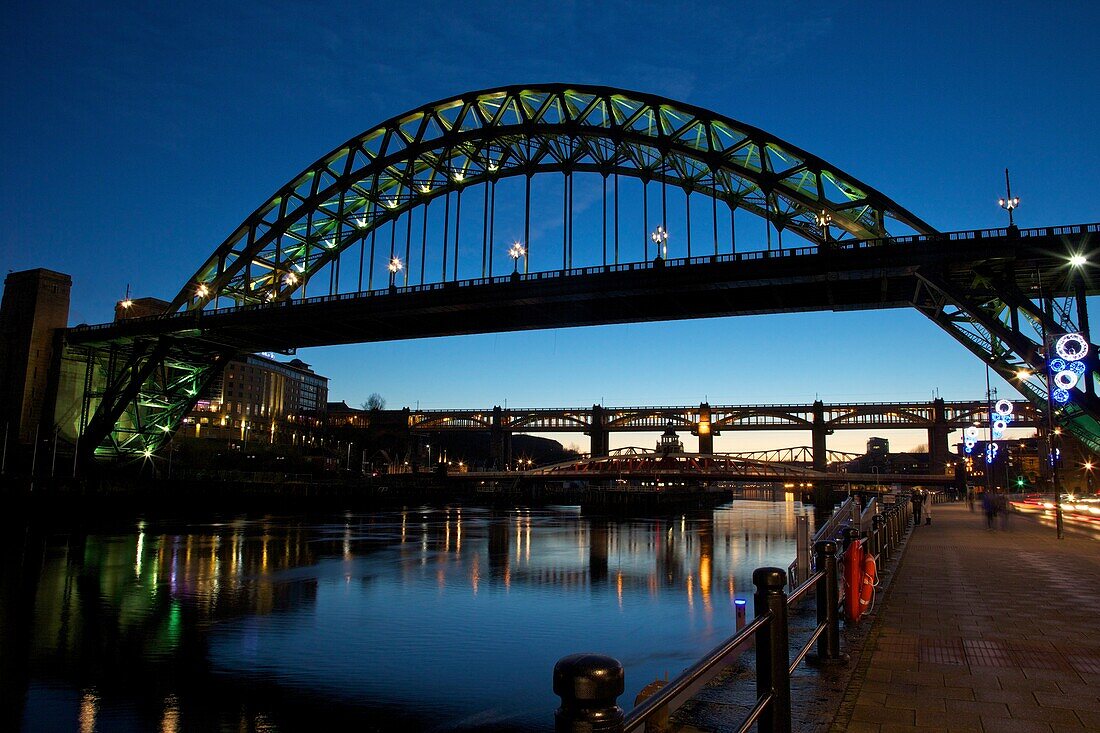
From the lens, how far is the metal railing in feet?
9.66

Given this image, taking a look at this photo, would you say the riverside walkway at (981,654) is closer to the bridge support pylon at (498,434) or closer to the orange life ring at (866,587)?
the orange life ring at (866,587)

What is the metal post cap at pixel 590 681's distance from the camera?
2938 mm

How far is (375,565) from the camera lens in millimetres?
36219

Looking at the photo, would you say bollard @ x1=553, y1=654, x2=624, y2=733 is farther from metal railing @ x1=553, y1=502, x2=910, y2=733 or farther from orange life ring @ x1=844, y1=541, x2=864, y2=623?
orange life ring @ x1=844, y1=541, x2=864, y2=623

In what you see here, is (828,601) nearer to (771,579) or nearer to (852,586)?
(852,586)

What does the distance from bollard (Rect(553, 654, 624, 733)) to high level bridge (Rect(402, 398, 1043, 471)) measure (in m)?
144

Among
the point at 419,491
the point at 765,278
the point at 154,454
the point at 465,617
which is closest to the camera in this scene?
the point at 465,617

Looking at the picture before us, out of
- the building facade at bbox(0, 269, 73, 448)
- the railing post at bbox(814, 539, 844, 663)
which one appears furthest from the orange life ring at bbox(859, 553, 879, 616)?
the building facade at bbox(0, 269, 73, 448)

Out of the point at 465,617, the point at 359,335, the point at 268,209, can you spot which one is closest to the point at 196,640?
the point at 465,617

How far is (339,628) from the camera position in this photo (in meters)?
21.4

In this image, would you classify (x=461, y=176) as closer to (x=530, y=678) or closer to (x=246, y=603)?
(x=246, y=603)

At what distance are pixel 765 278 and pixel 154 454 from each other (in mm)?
64547

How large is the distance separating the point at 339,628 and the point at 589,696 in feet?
66.6

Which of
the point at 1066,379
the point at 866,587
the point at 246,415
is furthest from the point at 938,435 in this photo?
the point at 866,587
